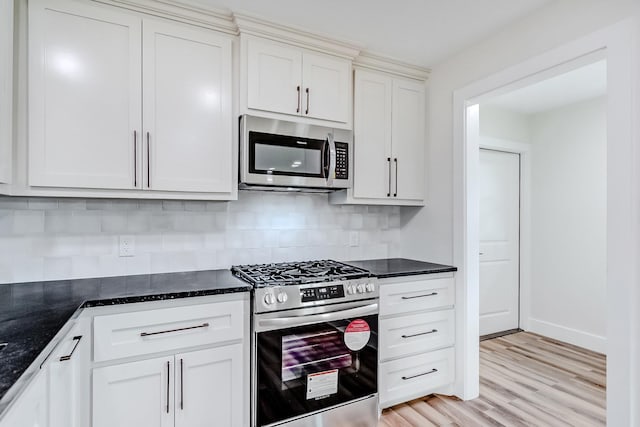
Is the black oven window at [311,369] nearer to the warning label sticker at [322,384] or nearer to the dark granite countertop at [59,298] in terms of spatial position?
the warning label sticker at [322,384]

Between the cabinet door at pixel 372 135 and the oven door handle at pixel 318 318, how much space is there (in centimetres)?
84

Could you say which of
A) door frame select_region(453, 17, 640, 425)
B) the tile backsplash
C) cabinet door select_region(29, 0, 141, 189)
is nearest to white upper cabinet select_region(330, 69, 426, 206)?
the tile backsplash

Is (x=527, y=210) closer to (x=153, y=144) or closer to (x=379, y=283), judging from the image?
(x=379, y=283)

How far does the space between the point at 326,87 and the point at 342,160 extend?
496 mm

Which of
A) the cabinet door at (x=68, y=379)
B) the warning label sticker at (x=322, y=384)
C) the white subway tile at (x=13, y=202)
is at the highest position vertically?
the white subway tile at (x=13, y=202)

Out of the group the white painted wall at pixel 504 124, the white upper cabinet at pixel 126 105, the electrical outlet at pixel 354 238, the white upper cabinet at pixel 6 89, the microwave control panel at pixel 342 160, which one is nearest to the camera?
the white upper cabinet at pixel 6 89

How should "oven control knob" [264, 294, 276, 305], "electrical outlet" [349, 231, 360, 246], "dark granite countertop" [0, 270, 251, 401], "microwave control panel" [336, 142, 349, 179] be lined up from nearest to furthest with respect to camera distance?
1. "dark granite countertop" [0, 270, 251, 401]
2. "oven control knob" [264, 294, 276, 305]
3. "microwave control panel" [336, 142, 349, 179]
4. "electrical outlet" [349, 231, 360, 246]

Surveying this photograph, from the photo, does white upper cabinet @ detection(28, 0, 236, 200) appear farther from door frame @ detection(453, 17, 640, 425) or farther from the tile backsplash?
door frame @ detection(453, 17, 640, 425)

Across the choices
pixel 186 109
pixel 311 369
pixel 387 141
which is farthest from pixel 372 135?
pixel 311 369

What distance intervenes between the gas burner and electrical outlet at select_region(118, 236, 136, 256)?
61 cm

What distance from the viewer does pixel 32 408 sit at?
0.91m

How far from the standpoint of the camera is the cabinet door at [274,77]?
2105 millimetres

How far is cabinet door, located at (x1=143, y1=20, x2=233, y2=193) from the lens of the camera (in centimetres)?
190

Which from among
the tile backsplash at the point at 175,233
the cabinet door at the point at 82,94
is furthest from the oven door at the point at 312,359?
the cabinet door at the point at 82,94
